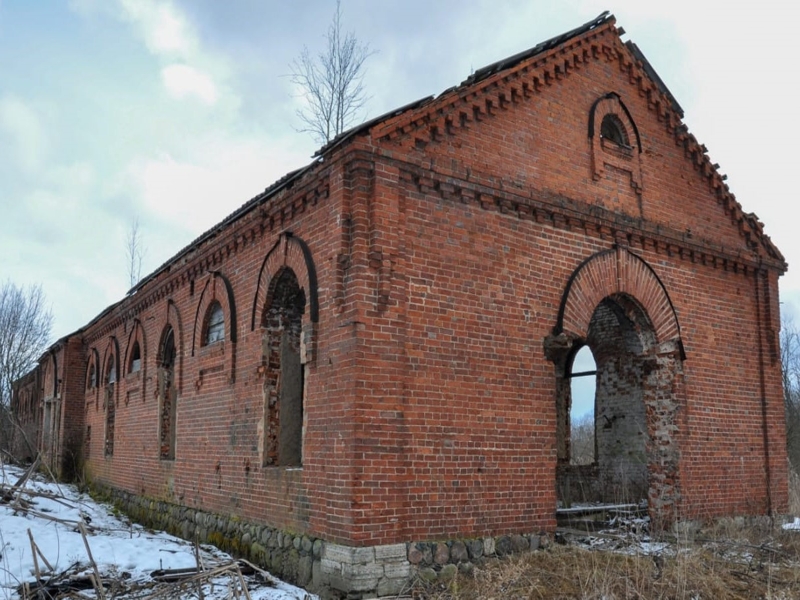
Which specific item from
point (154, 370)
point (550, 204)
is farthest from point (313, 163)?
point (154, 370)

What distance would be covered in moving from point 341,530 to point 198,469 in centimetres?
506

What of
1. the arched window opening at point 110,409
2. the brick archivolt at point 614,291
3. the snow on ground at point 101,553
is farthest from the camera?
the arched window opening at point 110,409

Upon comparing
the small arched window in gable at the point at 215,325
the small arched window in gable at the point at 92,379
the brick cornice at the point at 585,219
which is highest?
the brick cornice at the point at 585,219

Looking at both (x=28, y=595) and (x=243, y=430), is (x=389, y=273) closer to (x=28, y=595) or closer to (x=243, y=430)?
(x=243, y=430)

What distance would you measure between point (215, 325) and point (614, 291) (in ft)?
21.5

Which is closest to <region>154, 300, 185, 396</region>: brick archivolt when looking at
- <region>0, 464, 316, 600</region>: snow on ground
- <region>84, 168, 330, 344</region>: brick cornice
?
<region>84, 168, 330, 344</region>: brick cornice

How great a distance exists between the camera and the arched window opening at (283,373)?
1012cm

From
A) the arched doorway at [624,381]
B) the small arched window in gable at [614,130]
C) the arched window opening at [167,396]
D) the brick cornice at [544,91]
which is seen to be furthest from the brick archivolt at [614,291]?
the arched window opening at [167,396]

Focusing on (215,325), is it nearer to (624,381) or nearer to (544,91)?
(544,91)

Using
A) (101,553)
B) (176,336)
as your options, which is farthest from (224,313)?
(101,553)

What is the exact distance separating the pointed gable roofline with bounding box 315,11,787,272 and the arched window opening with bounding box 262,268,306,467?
8.58ft

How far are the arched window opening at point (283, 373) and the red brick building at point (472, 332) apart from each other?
0.11ft

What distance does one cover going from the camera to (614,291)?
10438 millimetres

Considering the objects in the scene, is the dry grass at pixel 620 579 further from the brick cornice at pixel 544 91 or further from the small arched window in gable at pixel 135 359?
the small arched window in gable at pixel 135 359
